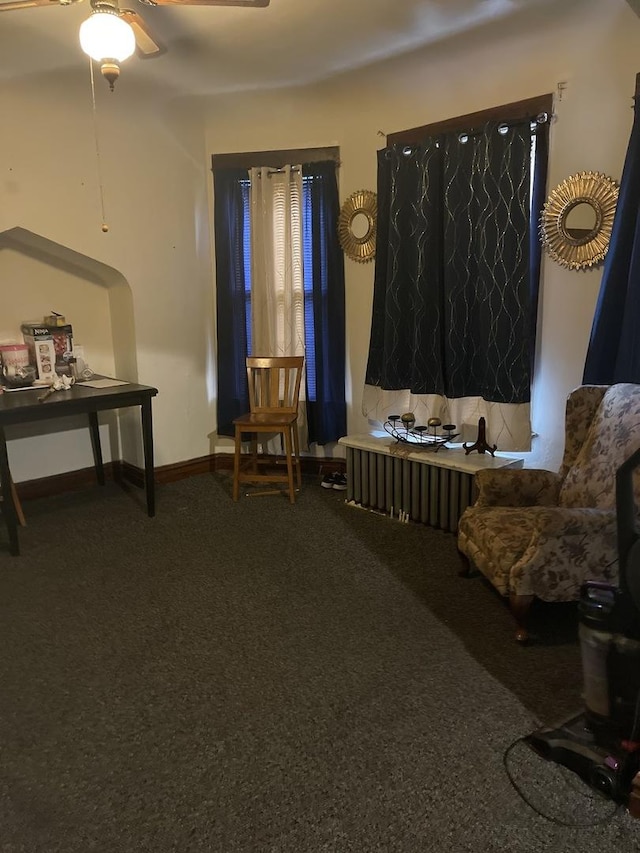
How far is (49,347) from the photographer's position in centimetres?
384

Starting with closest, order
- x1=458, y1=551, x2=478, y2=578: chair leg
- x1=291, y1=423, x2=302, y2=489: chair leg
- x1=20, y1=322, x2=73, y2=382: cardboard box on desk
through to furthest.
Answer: x1=458, y1=551, x2=478, y2=578: chair leg → x1=20, y1=322, x2=73, y2=382: cardboard box on desk → x1=291, y1=423, x2=302, y2=489: chair leg

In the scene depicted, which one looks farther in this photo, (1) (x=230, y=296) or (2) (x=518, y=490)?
(1) (x=230, y=296)

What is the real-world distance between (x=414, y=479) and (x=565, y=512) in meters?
1.38

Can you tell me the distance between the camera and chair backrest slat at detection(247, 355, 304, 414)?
13.7 ft

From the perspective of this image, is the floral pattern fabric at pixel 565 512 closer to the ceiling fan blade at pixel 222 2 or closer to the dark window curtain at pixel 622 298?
the dark window curtain at pixel 622 298

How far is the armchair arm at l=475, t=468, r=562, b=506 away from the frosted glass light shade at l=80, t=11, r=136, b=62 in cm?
219

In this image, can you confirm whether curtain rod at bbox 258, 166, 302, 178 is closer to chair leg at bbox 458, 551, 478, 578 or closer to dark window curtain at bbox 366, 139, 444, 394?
dark window curtain at bbox 366, 139, 444, 394

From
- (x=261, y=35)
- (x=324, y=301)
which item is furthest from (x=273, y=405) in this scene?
(x=261, y=35)

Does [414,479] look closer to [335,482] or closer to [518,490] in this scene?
[335,482]

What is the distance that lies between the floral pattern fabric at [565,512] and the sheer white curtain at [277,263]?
195cm

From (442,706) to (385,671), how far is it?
26 centimetres

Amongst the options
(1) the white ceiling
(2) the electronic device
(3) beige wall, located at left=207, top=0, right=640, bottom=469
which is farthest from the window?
(2) the electronic device

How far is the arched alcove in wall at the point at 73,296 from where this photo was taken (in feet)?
12.8

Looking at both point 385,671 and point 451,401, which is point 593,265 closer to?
point 451,401
